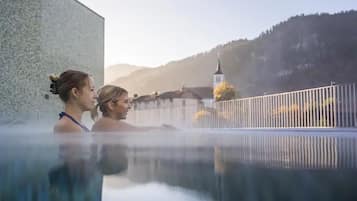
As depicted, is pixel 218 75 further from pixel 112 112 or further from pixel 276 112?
pixel 112 112

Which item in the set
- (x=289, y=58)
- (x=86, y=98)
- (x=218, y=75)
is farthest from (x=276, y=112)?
(x=289, y=58)

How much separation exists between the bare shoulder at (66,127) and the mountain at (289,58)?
11.6 meters

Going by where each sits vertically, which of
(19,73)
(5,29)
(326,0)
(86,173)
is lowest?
(86,173)

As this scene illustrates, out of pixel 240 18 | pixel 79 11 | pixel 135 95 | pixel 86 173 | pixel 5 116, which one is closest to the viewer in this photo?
pixel 86 173

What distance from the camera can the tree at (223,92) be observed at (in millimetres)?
17641

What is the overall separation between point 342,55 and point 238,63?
5957mm

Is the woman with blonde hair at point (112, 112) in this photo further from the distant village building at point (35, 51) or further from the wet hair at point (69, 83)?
the distant village building at point (35, 51)

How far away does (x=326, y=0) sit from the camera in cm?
1002

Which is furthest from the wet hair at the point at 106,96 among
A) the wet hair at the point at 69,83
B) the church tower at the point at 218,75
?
the church tower at the point at 218,75

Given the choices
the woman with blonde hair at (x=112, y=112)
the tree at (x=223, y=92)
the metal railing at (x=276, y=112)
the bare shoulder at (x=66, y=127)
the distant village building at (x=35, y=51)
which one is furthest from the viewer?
the tree at (x=223, y=92)

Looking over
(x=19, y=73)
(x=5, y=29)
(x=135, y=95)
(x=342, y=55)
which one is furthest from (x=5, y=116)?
(x=342, y=55)

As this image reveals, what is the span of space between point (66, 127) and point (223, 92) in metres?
15.0

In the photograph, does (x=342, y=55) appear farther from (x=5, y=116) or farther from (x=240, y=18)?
(x=5, y=116)

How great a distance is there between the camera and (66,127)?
129 inches
